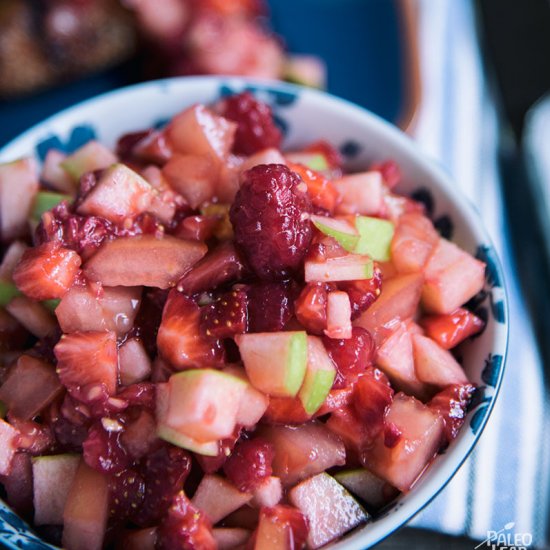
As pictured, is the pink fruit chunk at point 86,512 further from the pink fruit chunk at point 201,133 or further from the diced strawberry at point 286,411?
the pink fruit chunk at point 201,133

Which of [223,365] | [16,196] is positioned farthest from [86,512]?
[16,196]

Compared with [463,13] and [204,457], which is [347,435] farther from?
[463,13]

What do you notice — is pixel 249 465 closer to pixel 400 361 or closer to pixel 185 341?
pixel 185 341

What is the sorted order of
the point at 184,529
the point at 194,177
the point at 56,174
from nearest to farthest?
the point at 184,529
the point at 194,177
the point at 56,174

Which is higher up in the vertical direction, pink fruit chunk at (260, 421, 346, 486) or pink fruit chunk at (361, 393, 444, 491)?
pink fruit chunk at (361, 393, 444, 491)

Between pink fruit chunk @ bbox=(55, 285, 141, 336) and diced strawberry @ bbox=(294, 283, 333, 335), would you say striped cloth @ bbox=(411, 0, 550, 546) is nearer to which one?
diced strawberry @ bbox=(294, 283, 333, 335)

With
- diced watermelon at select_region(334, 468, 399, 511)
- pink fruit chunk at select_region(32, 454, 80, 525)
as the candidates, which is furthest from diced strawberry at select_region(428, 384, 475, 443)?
pink fruit chunk at select_region(32, 454, 80, 525)
